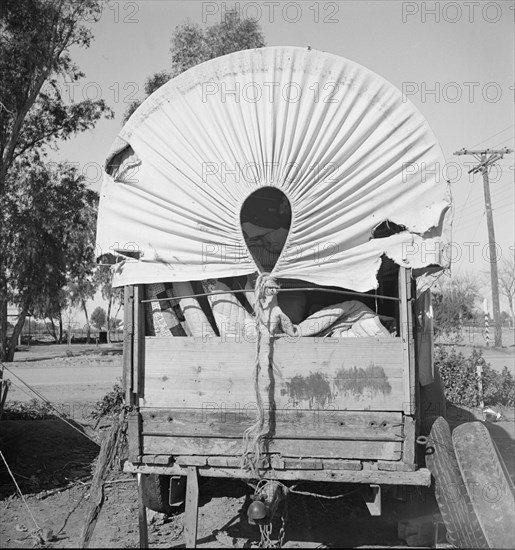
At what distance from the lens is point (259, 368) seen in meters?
4.00

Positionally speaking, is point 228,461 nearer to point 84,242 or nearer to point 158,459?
point 158,459

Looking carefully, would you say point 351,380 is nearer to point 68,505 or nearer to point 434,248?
point 434,248

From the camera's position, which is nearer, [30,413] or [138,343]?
[138,343]

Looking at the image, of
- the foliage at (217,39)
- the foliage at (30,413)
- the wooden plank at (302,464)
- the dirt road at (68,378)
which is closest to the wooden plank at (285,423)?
the wooden plank at (302,464)

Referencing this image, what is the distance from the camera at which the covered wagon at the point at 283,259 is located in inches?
155

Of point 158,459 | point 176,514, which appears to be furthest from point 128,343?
point 176,514

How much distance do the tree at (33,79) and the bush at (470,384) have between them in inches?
577

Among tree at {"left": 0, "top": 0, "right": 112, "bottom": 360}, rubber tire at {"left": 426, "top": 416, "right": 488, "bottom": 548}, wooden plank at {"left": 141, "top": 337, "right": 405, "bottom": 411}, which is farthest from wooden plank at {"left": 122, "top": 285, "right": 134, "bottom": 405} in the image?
tree at {"left": 0, "top": 0, "right": 112, "bottom": 360}

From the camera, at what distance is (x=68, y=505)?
5891mm

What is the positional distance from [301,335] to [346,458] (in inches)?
33.0

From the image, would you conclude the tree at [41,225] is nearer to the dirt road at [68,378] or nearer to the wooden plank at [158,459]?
the dirt road at [68,378]

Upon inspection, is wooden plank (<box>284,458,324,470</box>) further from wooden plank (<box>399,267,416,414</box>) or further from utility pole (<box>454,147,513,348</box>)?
utility pole (<box>454,147,513,348</box>)

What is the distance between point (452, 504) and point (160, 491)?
6.55 ft

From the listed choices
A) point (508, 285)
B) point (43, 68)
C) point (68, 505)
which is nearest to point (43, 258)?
point (43, 68)
